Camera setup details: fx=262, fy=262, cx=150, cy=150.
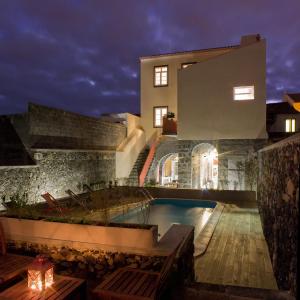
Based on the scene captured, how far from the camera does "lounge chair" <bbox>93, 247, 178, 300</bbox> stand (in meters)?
3.33

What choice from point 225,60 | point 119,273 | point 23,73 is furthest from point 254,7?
point 23,73

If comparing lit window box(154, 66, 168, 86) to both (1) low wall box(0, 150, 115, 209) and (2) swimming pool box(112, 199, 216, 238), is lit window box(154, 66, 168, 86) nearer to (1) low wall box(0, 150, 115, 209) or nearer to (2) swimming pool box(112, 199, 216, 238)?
(1) low wall box(0, 150, 115, 209)

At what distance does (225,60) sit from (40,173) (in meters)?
10.9

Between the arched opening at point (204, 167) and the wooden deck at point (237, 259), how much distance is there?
744cm

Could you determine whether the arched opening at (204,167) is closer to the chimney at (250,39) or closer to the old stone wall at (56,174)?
the old stone wall at (56,174)

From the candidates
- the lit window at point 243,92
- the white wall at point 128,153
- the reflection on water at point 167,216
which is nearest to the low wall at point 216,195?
the reflection on water at point 167,216

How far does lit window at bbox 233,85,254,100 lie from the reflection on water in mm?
6269

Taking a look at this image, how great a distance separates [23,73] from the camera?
71625mm

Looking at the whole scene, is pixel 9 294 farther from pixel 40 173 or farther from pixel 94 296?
pixel 40 173

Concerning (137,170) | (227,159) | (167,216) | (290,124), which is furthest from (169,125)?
(290,124)

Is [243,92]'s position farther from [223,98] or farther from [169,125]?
[169,125]

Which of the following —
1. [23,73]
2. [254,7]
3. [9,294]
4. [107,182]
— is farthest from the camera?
[23,73]

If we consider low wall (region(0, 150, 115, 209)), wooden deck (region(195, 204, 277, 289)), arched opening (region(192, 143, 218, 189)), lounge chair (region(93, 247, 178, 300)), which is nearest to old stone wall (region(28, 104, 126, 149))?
low wall (region(0, 150, 115, 209))

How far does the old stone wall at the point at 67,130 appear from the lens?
11586mm
